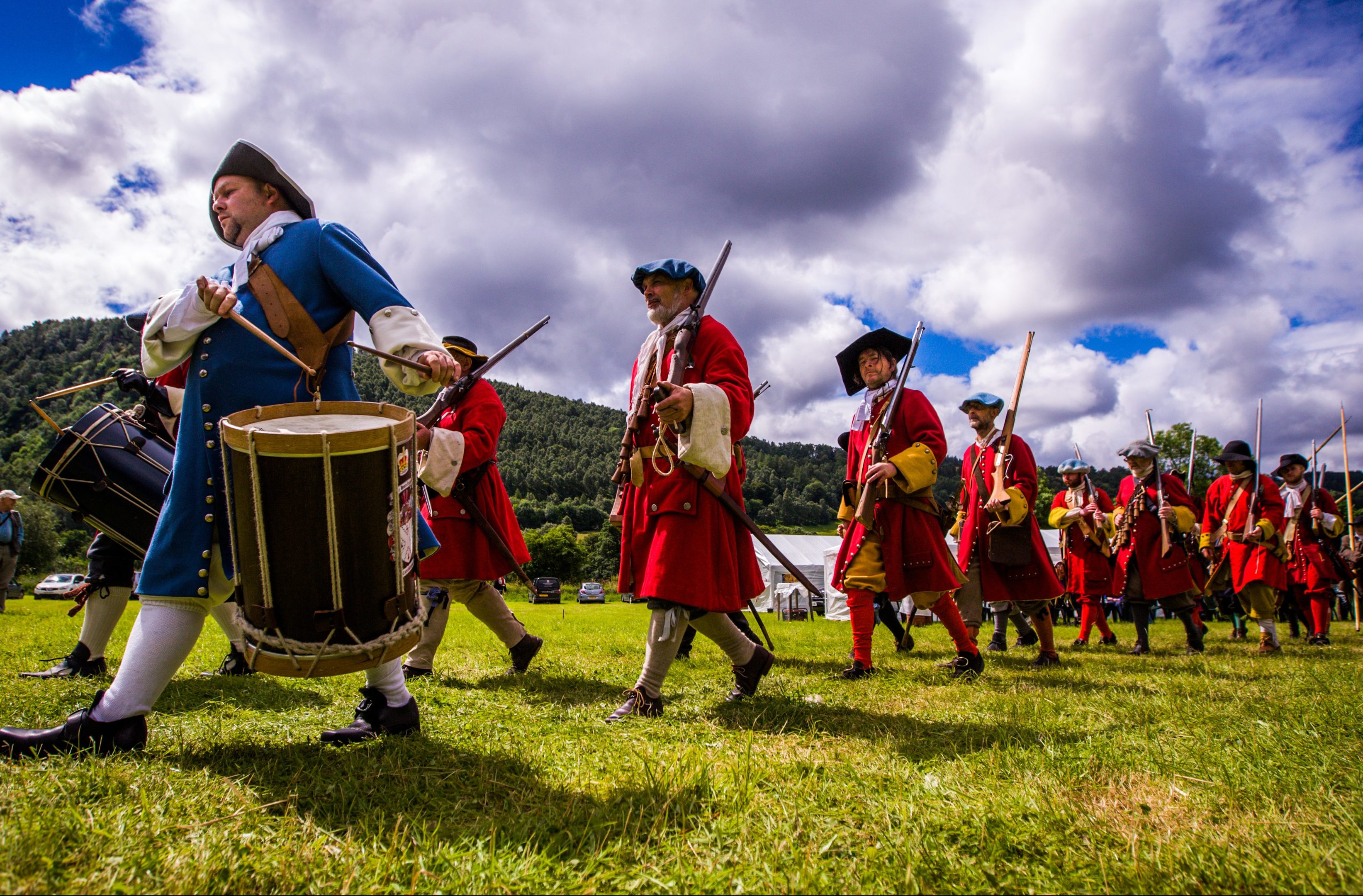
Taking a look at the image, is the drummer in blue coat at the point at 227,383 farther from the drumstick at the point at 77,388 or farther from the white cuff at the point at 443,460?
the white cuff at the point at 443,460

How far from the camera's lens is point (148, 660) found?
248 centimetres

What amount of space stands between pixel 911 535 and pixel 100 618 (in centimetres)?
537

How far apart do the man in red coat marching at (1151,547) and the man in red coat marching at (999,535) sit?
1.81 meters

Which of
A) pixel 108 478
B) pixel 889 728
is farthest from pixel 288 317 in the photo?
pixel 889 728

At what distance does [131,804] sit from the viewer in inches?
76.6

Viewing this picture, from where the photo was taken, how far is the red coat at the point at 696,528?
140 inches

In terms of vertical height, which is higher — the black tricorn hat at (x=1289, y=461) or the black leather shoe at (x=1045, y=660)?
the black tricorn hat at (x=1289, y=461)

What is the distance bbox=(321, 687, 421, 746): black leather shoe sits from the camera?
9.15 feet

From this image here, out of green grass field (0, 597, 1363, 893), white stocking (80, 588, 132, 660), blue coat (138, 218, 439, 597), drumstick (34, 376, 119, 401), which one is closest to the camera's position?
green grass field (0, 597, 1363, 893)

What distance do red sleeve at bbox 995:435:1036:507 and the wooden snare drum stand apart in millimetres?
5755

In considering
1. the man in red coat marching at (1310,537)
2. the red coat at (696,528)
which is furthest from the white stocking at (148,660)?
the man in red coat marching at (1310,537)

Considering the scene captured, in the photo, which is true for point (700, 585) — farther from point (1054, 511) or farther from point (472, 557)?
point (1054, 511)

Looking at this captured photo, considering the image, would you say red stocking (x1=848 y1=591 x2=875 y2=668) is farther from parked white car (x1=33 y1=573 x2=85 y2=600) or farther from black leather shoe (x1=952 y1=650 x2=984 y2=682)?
parked white car (x1=33 y1=573 x2=85 y2=600)

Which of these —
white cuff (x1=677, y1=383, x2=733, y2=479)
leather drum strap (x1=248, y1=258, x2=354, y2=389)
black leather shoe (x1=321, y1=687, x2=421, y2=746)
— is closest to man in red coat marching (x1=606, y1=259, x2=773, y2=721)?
white cuff (x1=677, y1=383, x2=733, y2=479)
